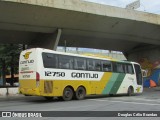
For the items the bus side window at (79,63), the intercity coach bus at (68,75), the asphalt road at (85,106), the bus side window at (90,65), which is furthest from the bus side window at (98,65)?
the asphalt road at (85,106)

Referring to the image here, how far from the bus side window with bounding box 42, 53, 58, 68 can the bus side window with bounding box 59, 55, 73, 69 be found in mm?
428

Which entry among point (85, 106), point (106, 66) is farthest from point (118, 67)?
point (85, 106)

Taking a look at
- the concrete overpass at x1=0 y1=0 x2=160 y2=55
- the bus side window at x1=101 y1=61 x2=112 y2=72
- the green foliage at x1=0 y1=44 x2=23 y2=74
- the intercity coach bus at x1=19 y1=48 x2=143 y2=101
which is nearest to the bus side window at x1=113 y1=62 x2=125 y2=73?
the intercity coach bus at x1=19 y1=48 x2=143 y2=101

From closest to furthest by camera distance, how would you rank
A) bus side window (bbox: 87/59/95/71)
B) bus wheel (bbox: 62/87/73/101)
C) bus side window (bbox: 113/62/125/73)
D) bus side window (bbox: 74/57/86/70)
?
bus wheel (bbox: 62/87/73/101)
bus side window (bbox: 74/57/86/70)
bus side window (bbox: 87/59/95/71)
bus side window (bbox: 113/62/125/73)

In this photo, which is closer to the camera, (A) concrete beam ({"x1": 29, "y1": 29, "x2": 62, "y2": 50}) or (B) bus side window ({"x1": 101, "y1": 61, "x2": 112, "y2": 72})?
(B) bus side window ({"x1": 101, "y1": 61, "x2": 112, "y2": 72})

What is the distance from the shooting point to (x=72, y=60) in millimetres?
20016

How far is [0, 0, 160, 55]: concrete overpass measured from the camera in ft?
81.8

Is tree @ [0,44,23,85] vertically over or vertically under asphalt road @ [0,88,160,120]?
over

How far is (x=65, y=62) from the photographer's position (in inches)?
766

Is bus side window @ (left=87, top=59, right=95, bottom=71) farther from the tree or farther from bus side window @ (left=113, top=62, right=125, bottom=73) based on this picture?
the tree

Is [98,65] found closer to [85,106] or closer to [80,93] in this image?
[80,93]

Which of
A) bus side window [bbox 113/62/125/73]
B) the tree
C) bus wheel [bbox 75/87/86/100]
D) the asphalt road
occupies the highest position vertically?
the tree

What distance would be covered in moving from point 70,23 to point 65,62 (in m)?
9.67

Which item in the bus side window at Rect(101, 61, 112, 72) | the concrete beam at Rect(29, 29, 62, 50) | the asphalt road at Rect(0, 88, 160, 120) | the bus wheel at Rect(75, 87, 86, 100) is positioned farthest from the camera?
the concrete beam at Rect(29, 29, 62, 50)
